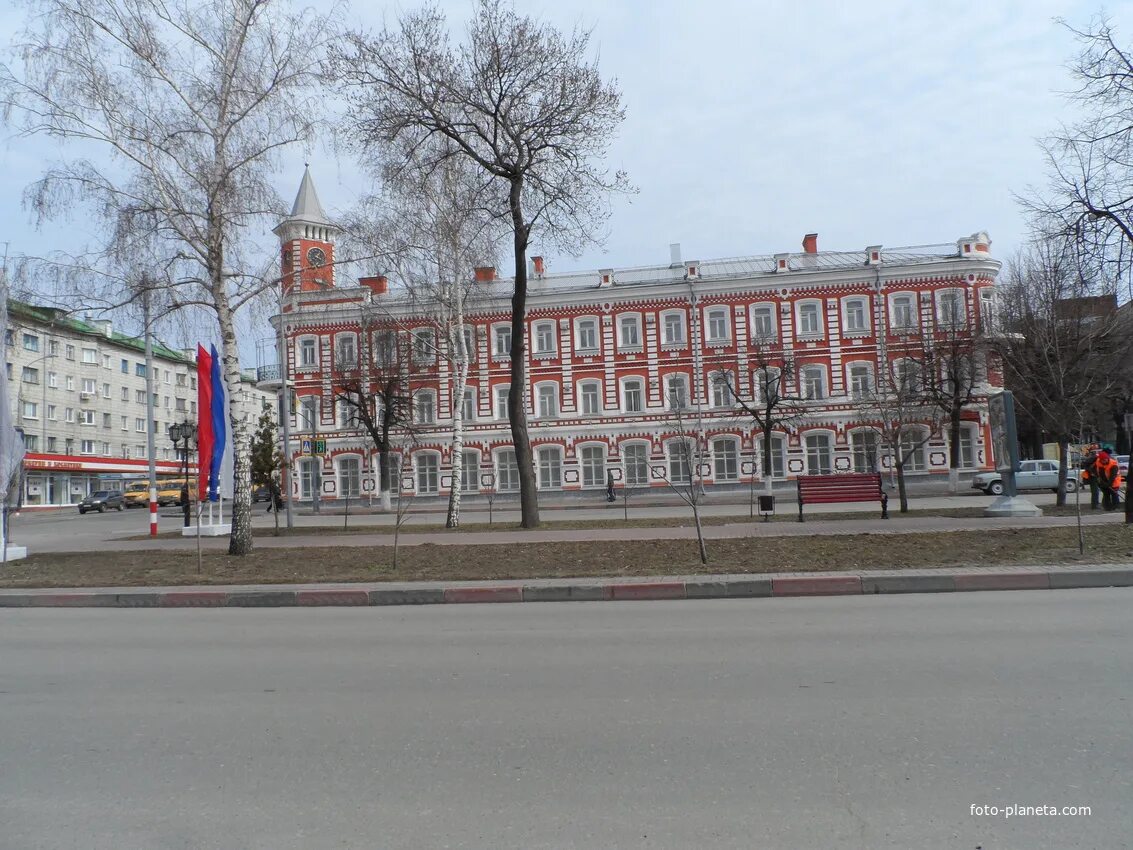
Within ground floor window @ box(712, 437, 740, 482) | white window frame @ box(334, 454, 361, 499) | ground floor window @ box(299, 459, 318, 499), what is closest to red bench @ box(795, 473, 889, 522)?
ground floor window @ box(712, 437, 740, 482)

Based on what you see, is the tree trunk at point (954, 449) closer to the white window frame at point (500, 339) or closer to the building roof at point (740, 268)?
the building roof at point (740, 268)

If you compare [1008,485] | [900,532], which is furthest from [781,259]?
[900,532]

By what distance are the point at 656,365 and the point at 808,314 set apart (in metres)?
9.39

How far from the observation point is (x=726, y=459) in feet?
151

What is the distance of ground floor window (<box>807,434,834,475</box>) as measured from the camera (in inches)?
1778

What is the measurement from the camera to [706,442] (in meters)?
46.1

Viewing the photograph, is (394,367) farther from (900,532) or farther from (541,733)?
(541,733)

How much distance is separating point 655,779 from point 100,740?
377cm

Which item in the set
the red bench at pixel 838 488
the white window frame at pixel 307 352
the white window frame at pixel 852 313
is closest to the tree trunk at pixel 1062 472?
the red bench at pixel 838 488

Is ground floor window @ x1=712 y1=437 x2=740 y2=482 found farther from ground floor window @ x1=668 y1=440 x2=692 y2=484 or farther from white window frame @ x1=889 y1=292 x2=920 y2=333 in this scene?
white window frame @ x1=889 y1=292 x2=920 y2=333

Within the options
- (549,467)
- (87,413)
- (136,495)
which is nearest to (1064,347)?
(549,467)

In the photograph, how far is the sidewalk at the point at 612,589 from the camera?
11.1 m

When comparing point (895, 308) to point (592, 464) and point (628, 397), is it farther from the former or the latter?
point (592, 464)

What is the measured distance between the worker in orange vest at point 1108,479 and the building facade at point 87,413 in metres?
48.5
